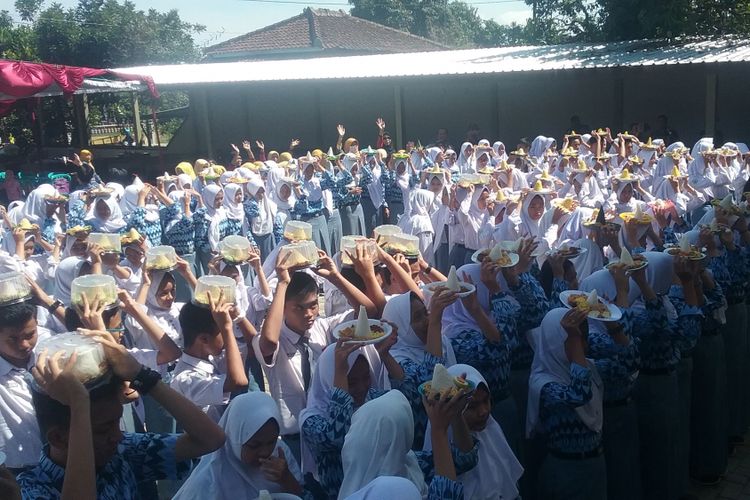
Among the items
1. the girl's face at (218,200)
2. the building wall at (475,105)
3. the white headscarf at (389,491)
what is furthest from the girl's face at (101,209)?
the building wall at (475,105)

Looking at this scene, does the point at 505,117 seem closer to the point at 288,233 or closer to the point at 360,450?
the point at 288,233

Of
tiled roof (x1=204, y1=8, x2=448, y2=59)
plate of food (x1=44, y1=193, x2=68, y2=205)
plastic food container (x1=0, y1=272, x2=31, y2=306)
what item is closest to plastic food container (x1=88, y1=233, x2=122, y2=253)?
plastic food container (x1=0, y1=272, x2=31, y2=306)

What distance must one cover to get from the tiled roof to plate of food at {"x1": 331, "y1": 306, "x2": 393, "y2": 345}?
120 feet

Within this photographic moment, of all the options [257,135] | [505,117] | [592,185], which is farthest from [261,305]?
[257,135]

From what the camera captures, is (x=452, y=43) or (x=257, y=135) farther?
(x=452, y=43)

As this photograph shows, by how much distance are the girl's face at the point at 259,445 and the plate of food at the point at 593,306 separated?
5.87 feet

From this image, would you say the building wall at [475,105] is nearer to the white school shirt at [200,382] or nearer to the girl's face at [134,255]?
the girl's face at [134,255]

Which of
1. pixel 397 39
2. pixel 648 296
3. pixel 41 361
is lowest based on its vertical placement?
pixel 648 296

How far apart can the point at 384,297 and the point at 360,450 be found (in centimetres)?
191

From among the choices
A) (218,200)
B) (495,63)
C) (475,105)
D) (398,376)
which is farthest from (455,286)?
(475,105)

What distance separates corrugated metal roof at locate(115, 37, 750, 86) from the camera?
591 inches

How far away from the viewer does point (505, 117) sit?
20.5 metres

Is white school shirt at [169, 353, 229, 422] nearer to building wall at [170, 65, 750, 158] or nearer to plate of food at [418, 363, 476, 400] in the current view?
plate of food at [418, 363, 476, 400]

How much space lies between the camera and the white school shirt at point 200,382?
148 inches
